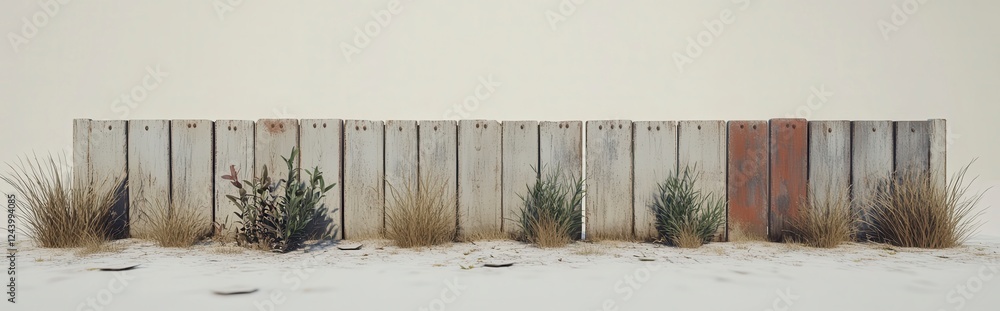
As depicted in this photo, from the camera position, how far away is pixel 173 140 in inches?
200

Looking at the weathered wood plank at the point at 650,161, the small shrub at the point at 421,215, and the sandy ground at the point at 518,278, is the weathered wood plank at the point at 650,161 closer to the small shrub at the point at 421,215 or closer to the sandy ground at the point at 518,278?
the sandy ground at the point at 518,278

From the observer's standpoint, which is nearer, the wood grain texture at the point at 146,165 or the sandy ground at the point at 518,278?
the sandy ground at the point at 518,278

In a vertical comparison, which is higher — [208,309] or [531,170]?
[531,170]

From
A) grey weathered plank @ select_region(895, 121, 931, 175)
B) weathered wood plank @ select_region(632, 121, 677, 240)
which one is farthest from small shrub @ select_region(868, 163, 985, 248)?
weathered wood plank @ select_region(632, 121, 677, 240)

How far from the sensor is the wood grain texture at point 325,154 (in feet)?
16.5

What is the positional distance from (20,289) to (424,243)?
2374mm

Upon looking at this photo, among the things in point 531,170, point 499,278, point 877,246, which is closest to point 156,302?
point 499,278

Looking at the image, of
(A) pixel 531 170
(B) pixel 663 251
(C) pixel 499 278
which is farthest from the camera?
(A) pixel 531 170

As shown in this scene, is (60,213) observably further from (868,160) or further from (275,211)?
(868,160)

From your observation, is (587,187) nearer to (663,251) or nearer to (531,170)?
(531,170)

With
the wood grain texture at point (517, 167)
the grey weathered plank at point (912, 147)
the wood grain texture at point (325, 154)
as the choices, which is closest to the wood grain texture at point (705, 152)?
the wood grain texture at point (517, 167)

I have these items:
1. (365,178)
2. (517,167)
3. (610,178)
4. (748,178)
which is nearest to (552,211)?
(517,167)

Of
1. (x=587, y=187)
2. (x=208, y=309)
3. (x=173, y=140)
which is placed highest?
(x=173, y=140)

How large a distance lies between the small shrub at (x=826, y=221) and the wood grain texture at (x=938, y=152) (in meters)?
0.66
